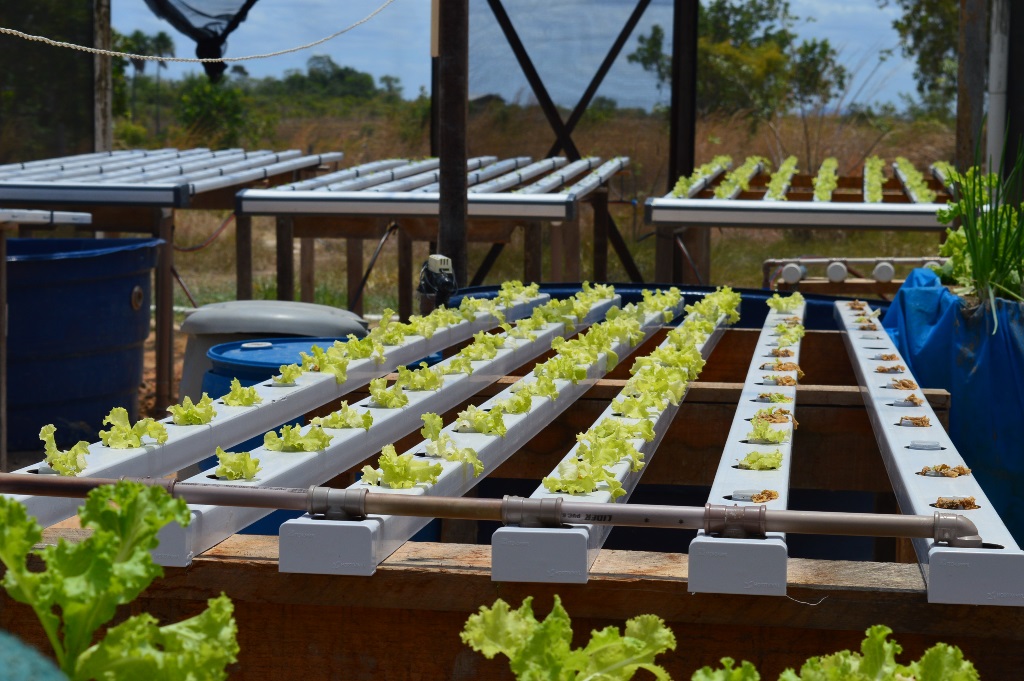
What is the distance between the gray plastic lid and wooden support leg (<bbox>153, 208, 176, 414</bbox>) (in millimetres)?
2234

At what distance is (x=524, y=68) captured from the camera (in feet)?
42.6

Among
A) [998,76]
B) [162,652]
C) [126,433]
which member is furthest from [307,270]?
[162,652]

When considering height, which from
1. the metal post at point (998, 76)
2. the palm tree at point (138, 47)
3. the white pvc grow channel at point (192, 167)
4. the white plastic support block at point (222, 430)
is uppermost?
the palm tree at point (138, 47)

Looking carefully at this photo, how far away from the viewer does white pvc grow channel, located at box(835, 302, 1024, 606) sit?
1.54 metres

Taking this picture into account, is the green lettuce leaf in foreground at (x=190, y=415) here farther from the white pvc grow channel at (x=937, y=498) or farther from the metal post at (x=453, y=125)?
the metal post at (x=453, y=125)

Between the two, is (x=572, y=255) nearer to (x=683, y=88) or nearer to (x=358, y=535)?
(x=683, y=88)

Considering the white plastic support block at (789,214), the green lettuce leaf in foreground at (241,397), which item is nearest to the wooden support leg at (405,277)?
the white plastic support block at (789,214)

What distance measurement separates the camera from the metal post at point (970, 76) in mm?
10094

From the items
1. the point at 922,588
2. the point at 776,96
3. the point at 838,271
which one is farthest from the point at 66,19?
the point at 776,96

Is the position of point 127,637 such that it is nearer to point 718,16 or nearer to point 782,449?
point 782,449

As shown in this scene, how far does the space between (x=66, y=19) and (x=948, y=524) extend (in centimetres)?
1272

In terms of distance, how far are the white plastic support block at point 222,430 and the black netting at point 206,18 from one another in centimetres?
749

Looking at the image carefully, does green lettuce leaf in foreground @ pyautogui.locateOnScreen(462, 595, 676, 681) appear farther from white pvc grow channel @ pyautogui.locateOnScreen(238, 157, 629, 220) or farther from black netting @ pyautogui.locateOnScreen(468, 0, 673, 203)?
black netting @ pyautogui.locateOnScreen(468, 0, 673, 203)

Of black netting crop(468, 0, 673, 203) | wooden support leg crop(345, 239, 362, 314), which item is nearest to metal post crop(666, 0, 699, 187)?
black netting crop(468, 0, 673, 203)
